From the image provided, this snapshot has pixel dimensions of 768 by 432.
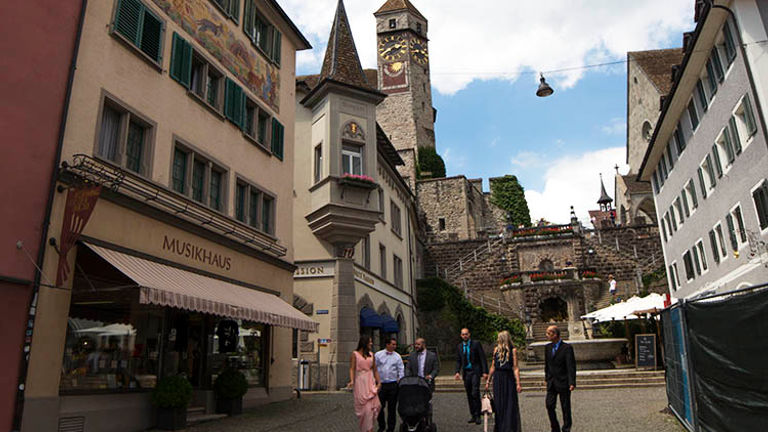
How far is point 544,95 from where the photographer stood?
19.5 meters

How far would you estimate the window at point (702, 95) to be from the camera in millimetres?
20156

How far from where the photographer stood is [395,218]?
32312mm

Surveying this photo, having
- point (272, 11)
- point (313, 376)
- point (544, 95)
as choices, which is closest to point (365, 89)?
point (272, 11)

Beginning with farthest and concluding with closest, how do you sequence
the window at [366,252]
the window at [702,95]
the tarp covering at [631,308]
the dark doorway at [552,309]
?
the dark doorway at [552,309] < the window at [366,252] < the tarp covering at [631,308] < the window at [702,95]

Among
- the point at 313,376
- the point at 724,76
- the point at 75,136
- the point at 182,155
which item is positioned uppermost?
the point at 724,76

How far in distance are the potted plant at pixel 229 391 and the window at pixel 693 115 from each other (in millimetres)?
19203

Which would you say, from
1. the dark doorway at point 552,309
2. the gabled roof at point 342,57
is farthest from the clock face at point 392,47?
the gabled roof at point 342,57

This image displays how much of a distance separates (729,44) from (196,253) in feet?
55.0

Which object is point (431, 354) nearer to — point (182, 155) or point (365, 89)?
point (182, 155)

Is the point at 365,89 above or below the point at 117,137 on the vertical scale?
above

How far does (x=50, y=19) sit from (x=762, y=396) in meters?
11.4

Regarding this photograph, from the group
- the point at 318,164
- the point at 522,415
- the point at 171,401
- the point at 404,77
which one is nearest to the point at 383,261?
the point at 318,164

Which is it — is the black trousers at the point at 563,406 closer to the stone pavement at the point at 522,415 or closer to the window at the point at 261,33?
the stone pavement at the point at 522,415

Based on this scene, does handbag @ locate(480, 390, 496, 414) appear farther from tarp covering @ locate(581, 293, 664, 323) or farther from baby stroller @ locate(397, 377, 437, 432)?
tarp covering @ locate(581, 293, 664, 323)
